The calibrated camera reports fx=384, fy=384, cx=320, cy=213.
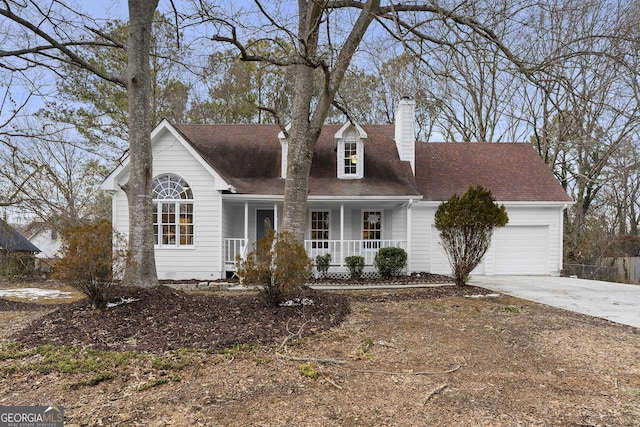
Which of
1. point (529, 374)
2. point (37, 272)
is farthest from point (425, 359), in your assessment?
point (37, 272)

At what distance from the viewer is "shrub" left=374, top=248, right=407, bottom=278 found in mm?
12094

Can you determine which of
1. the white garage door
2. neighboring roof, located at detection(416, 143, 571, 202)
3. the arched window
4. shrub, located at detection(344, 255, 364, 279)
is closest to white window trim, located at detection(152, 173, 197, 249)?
the arched window

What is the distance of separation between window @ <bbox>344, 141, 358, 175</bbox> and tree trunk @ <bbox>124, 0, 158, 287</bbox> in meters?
7.40

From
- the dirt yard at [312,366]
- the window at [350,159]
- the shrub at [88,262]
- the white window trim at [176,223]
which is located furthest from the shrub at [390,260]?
the shrub at [88,262]

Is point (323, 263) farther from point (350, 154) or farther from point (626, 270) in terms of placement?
point (626, 270)

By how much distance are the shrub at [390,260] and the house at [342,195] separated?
15.2 inches

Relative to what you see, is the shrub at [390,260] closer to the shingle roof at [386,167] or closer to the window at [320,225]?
the shingle roof at [386,167]

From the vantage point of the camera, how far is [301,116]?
7.59 metres

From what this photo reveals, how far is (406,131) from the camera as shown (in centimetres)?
1405

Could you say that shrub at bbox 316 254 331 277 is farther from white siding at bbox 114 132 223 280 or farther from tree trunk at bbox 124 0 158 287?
tree trunk at bbox 124 0 158 287

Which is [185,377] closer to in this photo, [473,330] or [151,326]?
[151,326]

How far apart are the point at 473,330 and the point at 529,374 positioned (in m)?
1.69

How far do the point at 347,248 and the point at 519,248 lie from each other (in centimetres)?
628

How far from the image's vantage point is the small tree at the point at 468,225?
9148mm
